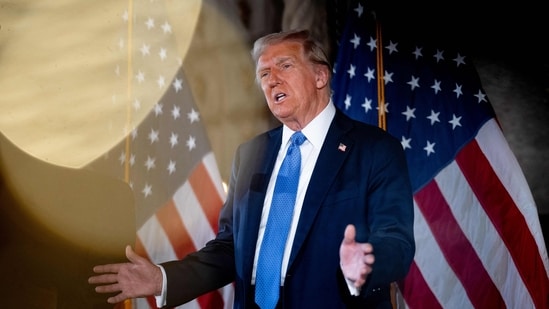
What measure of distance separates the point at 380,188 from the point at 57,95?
1.81 metres

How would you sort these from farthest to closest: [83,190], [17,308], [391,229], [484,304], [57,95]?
[57,95] → [484,304] → [83,190] → [17,308] → [391,229]

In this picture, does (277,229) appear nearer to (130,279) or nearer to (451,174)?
(130,279)

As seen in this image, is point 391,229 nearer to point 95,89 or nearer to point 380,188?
point 380,188

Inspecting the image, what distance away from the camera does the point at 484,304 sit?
2178mm

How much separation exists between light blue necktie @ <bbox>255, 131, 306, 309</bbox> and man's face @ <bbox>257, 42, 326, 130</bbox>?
7 centimetres

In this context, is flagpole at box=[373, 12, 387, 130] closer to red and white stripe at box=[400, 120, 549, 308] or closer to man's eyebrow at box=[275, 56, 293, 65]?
red and white stripe at box=[400, 120, 549, 308]

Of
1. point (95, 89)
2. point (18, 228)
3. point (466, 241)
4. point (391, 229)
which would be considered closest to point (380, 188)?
point (391, 229)

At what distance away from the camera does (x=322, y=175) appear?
1.80 metres

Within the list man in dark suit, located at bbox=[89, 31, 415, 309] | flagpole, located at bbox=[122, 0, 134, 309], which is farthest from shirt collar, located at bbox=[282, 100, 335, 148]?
flagpole, located at bbox=[122, 0, 134, 309]

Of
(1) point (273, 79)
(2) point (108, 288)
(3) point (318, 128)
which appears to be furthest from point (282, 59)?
(2) point (108, 288)

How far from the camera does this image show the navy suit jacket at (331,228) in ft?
5.54

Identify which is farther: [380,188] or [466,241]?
[466,241]

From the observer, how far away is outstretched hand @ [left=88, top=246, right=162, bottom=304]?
68.5 inches

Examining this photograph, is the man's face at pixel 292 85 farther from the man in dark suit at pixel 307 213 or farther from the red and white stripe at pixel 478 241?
the red and white stripe at pixel 478 241
